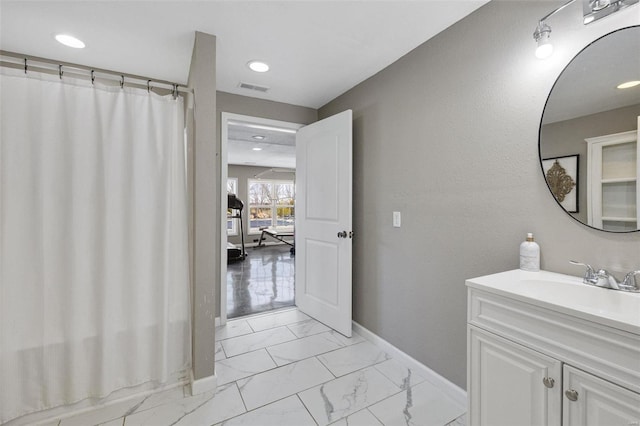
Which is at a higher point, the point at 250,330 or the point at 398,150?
the point at 398,150

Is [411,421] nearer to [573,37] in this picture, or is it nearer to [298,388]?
[298,388]

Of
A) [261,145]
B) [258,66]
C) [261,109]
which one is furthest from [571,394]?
A: [261,145]

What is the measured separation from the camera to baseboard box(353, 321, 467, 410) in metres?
1.74

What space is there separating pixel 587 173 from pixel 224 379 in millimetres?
2400

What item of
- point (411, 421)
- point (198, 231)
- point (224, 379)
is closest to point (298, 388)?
point (224, 379)

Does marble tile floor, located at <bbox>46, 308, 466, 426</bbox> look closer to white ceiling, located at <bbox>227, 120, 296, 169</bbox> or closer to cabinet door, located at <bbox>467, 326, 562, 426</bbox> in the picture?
cabinet door, located at <bbox>467, 326, 562, 426</bbox>

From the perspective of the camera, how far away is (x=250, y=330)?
2742 millimetres

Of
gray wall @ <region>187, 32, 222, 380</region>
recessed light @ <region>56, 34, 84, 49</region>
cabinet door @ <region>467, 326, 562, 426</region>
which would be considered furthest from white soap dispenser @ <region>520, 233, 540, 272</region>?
recessed light @ <region>56, 34, 84, 49</region>

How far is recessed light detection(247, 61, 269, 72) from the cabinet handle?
2.58m

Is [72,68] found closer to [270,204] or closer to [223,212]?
[223,212]

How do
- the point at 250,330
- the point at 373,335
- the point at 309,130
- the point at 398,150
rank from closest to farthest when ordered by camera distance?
the point at 398,150 < the point at 373,335 < the point at 250,330 < the point at 309,130

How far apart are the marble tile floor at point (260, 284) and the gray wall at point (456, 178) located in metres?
1.37

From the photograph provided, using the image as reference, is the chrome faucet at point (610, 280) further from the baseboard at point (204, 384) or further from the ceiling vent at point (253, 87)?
the ceiling vent at point (253, 87)

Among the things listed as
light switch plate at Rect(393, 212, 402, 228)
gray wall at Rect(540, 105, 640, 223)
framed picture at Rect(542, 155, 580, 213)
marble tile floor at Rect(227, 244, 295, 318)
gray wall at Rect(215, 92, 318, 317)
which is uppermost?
gray wall at Rect(215, 92, 318, 317)
